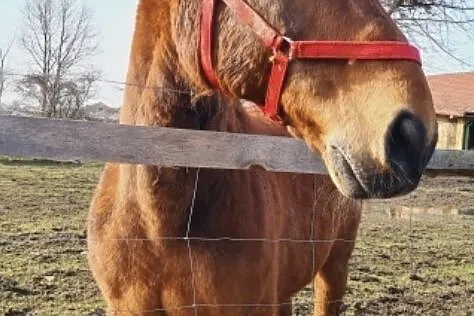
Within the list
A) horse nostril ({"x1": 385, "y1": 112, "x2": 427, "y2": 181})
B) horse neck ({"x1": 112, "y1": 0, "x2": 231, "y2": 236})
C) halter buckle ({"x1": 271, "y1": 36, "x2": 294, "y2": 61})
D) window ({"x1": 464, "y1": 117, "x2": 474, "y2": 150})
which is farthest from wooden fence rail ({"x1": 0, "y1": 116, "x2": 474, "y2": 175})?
window ({"x1": 464, "y1": 117, "x2": 474, "y2": 150})

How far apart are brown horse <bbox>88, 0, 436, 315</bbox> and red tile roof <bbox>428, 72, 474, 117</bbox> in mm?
23213

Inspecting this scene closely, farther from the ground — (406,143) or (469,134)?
(469,134)

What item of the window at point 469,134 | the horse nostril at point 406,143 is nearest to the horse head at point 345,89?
the horse nostril at point 406,143

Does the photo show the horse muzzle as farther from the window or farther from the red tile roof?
the window

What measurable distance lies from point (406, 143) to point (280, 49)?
475 millimetres

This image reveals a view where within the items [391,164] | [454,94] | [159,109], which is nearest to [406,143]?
[391,164]

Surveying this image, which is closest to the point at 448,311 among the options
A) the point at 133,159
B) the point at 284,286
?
the point at 284,286

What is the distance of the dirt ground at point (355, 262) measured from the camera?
513 centimetres

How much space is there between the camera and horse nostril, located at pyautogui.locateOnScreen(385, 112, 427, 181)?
1760 mm

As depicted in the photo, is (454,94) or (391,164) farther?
(454,94)

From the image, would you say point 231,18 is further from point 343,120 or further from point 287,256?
point 287,256

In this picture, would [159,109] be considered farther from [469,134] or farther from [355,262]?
[469,134]

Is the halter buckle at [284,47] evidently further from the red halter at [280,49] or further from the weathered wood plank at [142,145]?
the weathered wood plank at [142,145]

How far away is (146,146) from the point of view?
236 cm
